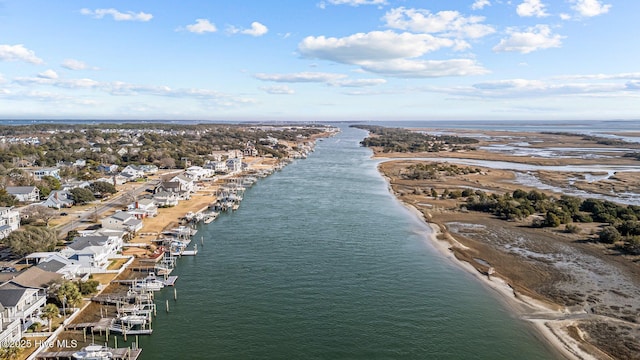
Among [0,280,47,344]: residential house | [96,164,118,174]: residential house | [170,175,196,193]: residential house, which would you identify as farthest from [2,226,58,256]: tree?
[96,164,118,174]: residential house

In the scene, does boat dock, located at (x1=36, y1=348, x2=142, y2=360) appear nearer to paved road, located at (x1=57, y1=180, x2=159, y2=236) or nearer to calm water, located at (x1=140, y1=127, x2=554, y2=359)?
calm water, located at (x1=140, y1=127, x2=554, y2=359)

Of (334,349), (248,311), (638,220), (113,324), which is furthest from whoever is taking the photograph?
(638,220)

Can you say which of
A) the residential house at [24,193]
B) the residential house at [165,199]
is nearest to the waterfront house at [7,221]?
the residential house at [24,193]

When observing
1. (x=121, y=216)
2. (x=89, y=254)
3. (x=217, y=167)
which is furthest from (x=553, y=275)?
(x=217, y=167)

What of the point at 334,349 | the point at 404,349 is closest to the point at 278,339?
the point at 334,349

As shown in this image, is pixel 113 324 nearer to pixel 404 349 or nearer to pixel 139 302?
pixel 139 302

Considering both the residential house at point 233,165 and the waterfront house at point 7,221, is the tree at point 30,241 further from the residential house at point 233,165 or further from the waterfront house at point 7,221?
the residential house at point 233,165

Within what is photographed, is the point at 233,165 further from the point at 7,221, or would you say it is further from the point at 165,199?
the point at 7,221
